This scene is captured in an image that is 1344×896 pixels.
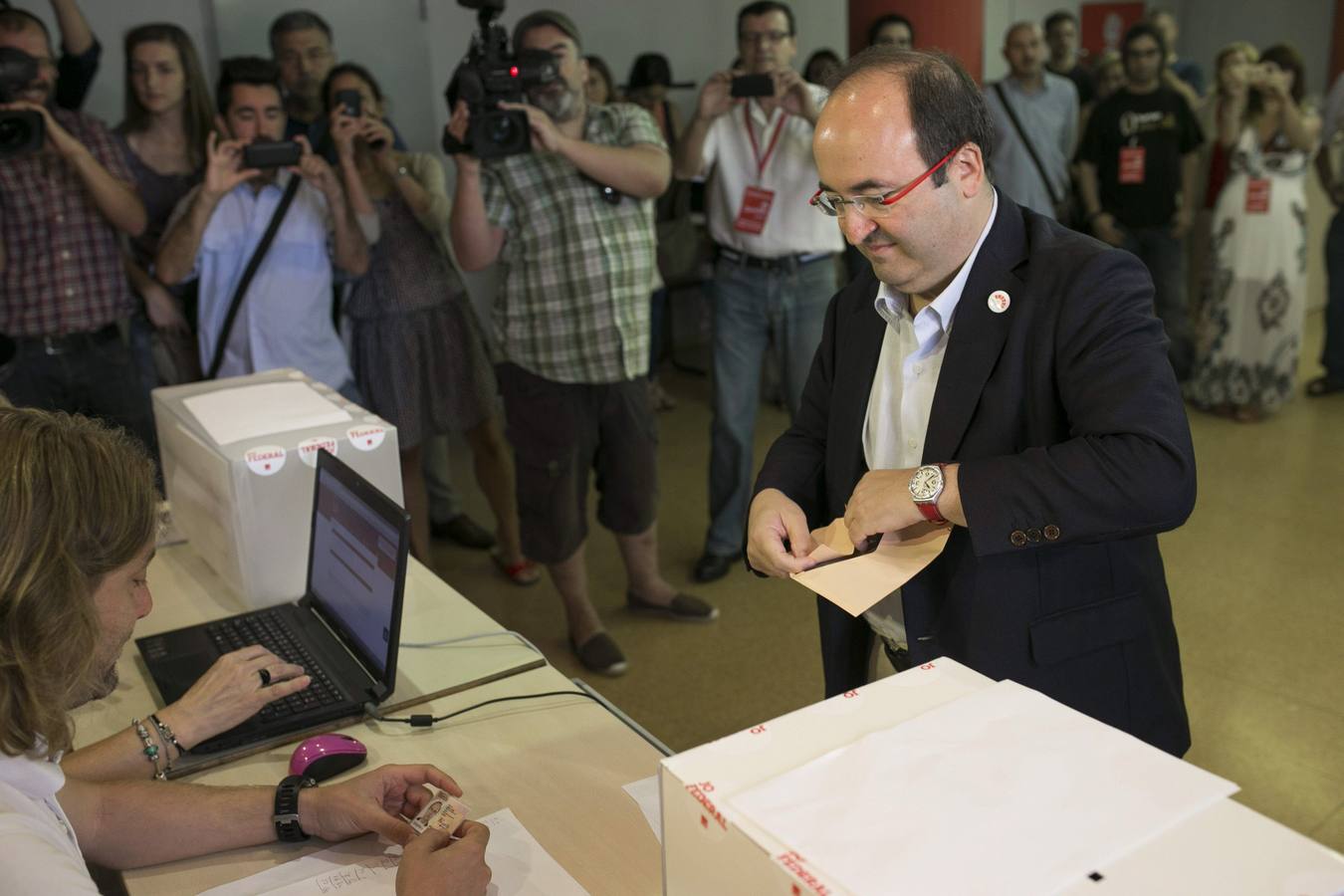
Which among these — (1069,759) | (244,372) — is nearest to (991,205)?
(1069,759)

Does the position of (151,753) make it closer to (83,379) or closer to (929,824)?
(929,824)

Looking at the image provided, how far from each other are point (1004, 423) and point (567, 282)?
1735mm

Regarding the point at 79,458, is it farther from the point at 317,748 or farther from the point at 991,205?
the point at 991,205

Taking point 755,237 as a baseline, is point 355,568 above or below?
below

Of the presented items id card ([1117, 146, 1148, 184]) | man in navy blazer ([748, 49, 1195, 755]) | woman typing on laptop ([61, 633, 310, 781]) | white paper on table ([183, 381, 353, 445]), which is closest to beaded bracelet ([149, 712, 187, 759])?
woman typing on laptop ([61, 633, 310, 781])

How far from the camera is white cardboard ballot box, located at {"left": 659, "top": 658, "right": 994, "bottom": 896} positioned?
0.81 meters

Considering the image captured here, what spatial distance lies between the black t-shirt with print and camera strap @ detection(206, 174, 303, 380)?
143 inches

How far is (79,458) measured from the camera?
1126mm

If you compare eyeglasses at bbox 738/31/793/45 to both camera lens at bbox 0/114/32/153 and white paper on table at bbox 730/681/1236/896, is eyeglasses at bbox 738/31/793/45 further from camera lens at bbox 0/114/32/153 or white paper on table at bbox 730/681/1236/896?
white paper on table at bbox 730/681/1236/896

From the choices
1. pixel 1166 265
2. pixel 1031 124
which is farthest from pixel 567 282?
pixel 1166 265

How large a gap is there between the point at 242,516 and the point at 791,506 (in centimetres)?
95

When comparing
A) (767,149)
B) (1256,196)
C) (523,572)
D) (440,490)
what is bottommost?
(523,572)

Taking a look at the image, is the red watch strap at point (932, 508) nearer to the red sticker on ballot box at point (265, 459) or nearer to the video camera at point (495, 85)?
the red sticker on ballot box at point (265, 459)

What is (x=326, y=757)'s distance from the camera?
1497 millimetres
